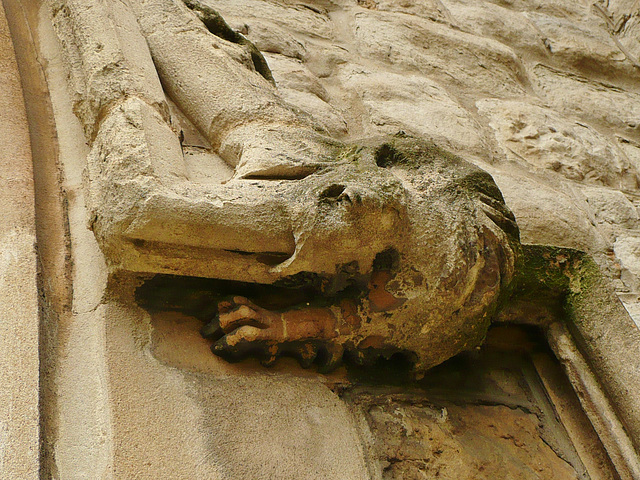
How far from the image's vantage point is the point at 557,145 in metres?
1.82

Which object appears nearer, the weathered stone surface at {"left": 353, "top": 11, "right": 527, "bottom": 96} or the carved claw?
the carved claw

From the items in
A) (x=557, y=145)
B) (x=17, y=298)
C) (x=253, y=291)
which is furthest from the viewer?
(x=557, y=145)

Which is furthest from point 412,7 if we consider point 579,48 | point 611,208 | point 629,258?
point 629,258

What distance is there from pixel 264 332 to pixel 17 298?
1.12 ft

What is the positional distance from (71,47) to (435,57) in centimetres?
118

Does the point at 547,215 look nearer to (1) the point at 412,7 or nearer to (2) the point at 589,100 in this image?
(2) the point at 589,100

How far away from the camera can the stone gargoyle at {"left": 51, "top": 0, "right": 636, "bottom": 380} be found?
2.86 ft

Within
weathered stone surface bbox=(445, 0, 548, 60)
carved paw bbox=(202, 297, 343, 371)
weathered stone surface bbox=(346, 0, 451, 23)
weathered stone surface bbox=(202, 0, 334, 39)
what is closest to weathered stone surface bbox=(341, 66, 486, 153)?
weathered stone surface bbox=(202, 0, 334, 39)

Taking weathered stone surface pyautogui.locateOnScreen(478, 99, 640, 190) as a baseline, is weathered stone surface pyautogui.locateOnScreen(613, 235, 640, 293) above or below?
below

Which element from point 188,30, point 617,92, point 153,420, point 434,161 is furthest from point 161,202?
point 617,92

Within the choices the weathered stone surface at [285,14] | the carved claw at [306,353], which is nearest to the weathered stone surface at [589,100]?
the weathered stone surface at [285,14]

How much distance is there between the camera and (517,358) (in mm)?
1300

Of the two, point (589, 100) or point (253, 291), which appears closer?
point (253, 291)

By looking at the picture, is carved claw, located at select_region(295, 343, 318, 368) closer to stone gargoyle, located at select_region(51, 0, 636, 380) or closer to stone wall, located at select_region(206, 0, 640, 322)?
stone gargoyle, located at select_region(51, 0, 636, 380)
